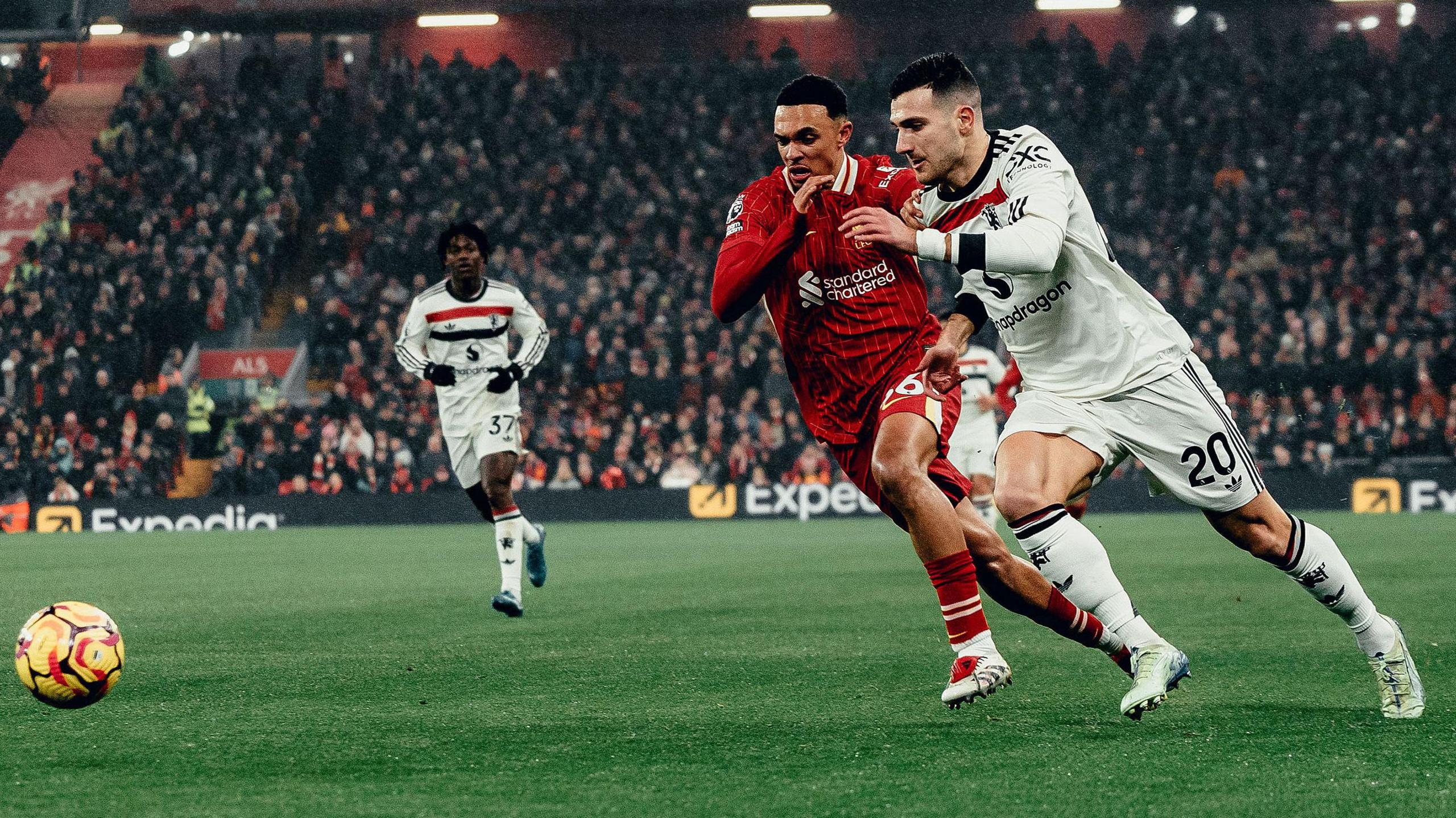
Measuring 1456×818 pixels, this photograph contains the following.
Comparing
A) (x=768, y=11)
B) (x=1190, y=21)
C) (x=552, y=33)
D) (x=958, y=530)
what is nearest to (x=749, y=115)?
(x=768, y=11)

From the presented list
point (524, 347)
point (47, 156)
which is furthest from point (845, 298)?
point (47, 156)

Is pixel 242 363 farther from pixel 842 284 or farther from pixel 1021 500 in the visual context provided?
pixel 1021 500

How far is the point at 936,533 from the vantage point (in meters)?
5.52

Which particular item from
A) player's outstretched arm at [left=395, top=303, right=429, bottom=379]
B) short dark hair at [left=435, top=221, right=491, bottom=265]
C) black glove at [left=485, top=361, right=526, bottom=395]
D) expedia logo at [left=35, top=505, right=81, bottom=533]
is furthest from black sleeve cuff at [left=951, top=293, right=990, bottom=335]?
expedia logo at [left=35, top=505, right=81, bottom=533]

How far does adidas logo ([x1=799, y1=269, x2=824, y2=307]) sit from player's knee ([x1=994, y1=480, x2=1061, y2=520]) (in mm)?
1233

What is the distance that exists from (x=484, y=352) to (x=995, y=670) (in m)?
5.93

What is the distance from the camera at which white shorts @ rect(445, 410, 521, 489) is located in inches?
398

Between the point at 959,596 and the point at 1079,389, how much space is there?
2.78ft

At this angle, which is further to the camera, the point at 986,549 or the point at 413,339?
the point at 413,339

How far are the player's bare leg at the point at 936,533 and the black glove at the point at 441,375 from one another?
5.16 meters

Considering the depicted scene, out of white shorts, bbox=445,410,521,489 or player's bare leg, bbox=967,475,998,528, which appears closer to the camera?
white shorts, bbox=445,410,521,489

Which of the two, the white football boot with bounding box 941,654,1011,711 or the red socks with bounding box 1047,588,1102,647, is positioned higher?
the red socks with bounding box 1047,588,1102,647

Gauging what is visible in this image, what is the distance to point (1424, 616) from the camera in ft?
27.8

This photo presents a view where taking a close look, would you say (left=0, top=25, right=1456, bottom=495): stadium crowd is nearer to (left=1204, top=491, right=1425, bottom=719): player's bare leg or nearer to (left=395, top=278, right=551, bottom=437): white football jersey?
(left=395, top=278, right=551, bottom=437): white football jersey
